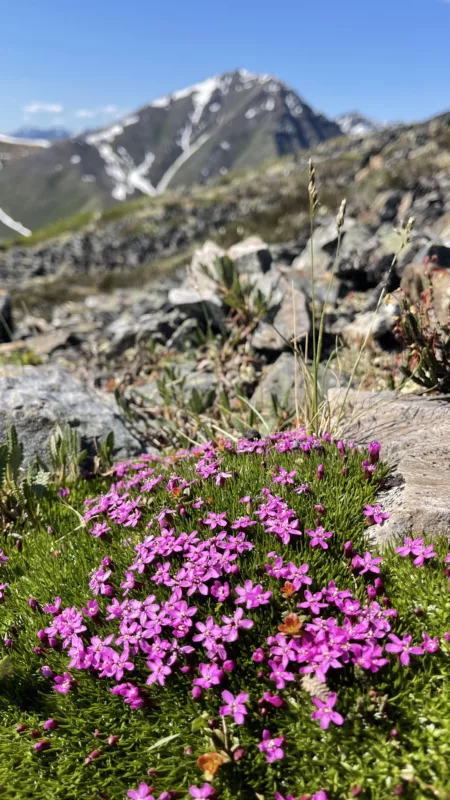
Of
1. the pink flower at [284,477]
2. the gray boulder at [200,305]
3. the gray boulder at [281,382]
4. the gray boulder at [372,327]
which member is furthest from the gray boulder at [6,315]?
the pink flower at [284,477]

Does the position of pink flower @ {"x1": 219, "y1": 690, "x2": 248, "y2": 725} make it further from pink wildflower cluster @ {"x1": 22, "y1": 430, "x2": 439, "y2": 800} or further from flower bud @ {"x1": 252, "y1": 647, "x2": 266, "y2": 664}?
flower bud @ {"x1": 252, "y1": 647, "x2": 266, "y2": 664}

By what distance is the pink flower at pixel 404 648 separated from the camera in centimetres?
253

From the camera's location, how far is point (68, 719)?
2.86m

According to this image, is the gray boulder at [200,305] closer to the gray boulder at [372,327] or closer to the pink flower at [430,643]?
the gray boulder at [372,327]

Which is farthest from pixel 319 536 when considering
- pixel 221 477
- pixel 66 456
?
pixel 66 456

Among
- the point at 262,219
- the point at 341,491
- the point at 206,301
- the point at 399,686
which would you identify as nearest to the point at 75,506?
the point at 341,491

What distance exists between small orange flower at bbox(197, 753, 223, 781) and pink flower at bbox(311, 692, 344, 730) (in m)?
0.50

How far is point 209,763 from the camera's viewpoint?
2.42 m

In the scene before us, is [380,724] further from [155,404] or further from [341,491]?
[155,404]

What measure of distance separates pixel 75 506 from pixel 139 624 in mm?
1964

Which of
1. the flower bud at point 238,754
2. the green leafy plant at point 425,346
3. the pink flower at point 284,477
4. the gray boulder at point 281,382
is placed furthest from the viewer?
the gray boulder at point 281,382

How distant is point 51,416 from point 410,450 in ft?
13.1

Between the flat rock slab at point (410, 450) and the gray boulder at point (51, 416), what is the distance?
270 cm

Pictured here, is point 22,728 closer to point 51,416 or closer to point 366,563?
point 366,563
